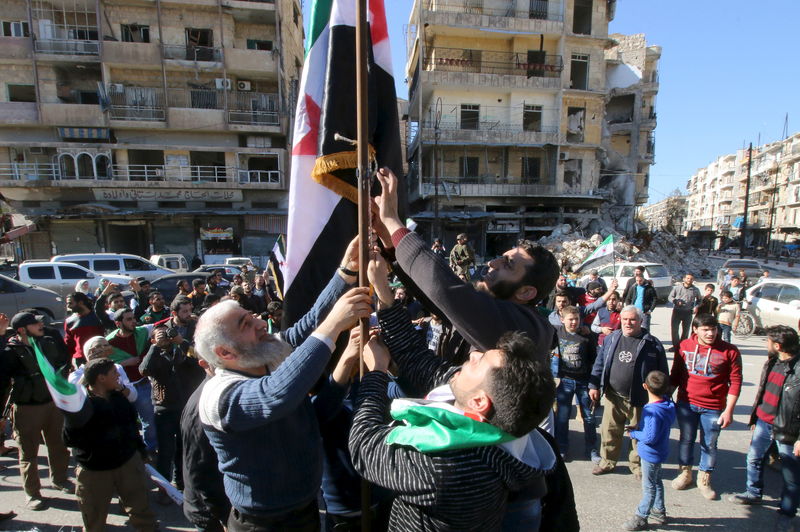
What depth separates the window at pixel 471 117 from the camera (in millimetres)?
27266

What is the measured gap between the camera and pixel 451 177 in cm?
2764

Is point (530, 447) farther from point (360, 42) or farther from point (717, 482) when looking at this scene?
point (717, 482)

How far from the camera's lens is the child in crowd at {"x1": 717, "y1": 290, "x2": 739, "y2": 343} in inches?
279

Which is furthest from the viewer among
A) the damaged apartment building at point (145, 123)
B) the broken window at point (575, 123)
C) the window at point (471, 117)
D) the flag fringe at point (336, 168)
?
the broken window at point (575, 123)

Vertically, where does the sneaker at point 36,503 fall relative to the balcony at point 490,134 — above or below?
below

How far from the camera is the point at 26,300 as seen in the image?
10359 mm

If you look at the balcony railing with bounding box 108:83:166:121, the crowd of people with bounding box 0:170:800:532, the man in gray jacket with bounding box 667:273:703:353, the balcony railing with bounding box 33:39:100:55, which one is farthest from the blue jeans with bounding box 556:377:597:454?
the balcony railing with bounding box 33:39:100:55

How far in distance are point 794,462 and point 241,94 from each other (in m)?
27.7

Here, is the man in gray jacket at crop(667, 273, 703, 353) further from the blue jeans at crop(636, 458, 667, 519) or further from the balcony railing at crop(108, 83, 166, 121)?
the balcony railing at crop(108, 83, 166, 121)

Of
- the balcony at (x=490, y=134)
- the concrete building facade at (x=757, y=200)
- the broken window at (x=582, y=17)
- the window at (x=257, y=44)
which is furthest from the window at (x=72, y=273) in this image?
the concrete building facade at (x=757, y=200)

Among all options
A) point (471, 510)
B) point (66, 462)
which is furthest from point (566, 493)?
point (66, 462)

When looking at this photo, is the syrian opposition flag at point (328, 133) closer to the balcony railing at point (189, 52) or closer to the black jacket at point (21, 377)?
the black jacket at point (21, 377)

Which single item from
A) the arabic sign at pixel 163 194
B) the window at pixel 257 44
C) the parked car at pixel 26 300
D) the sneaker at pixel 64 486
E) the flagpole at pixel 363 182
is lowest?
the sneaker at pixel 64 486

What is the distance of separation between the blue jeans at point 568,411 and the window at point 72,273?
14.3 m
